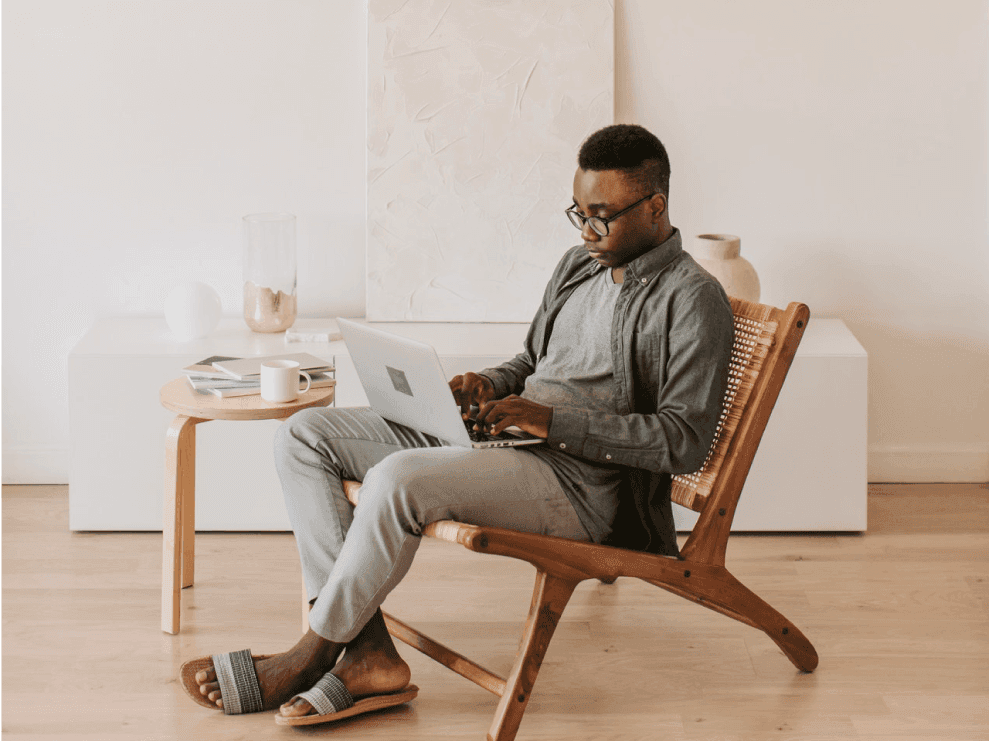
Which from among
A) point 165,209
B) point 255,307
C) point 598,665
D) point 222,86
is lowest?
point 598,665

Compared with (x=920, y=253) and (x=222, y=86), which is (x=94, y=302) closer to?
(x=222, y=86)

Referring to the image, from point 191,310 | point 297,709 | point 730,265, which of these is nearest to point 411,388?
point 297,709

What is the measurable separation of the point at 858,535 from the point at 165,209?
2291 millimetres

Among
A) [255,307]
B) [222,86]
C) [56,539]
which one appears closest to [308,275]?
[255,307]

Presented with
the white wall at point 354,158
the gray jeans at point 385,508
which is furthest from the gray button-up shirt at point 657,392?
the white wall at point 354,158

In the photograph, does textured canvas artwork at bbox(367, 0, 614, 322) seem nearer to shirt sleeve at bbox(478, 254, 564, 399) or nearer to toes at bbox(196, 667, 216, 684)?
shirt sleeve at bbox(478, 254, 564, 399)

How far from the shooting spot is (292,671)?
231 cm

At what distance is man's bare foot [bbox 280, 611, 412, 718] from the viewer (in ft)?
7.61

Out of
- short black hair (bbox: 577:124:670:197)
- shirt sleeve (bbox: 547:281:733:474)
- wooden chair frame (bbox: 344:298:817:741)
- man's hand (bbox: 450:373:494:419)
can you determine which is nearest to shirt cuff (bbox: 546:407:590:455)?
shirt sleeve (bbox: 547:281:733:474)

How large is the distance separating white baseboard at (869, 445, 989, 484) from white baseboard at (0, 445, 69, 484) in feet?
8.48

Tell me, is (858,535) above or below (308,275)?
below

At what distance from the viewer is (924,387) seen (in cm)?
377

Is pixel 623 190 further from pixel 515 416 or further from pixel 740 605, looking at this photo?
pixel 740 605

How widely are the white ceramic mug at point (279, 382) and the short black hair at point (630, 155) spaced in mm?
789
